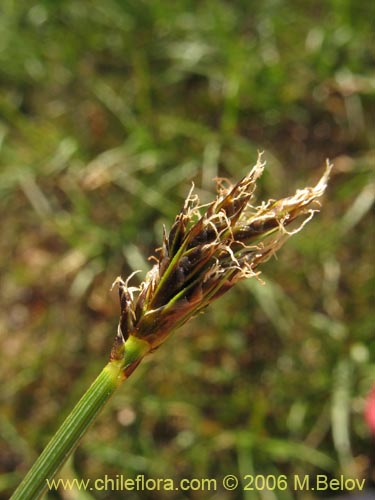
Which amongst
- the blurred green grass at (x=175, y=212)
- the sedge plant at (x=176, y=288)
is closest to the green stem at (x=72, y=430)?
the sedge plant at (x=176, y=288)

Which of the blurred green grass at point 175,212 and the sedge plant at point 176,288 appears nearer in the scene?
the sedge plant at point 176,288

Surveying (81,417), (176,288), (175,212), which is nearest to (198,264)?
(176,288)

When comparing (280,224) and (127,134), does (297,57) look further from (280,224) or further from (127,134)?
(280,224)

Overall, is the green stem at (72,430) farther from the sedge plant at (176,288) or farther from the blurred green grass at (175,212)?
the blurred green grass at (175,212)

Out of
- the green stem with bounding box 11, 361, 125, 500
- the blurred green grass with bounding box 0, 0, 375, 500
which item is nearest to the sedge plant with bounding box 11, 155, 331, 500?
the green stem with bounding box 11, 361, 125, 500

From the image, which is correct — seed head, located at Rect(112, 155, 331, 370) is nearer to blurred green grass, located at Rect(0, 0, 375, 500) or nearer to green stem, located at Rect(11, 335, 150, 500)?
green stem, located at Rect(11, 335, 150, 500)

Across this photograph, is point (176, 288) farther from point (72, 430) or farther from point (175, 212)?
point (175, 212)

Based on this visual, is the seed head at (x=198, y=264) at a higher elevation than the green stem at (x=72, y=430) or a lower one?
higher
